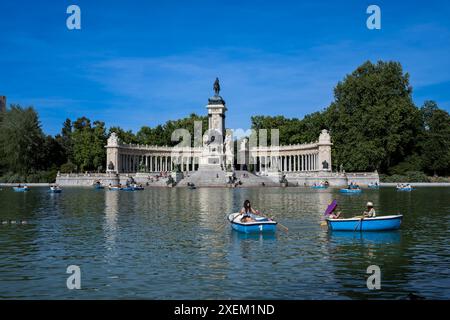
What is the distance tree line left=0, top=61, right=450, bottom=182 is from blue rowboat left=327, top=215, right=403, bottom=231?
210 ft

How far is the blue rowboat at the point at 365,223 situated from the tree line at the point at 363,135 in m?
64.1

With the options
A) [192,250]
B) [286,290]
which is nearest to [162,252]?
[192,250]

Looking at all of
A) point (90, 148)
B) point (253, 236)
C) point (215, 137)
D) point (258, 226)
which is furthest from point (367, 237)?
point (90, 148)

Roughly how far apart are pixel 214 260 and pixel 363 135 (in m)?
76.1

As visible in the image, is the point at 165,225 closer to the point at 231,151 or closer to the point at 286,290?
the point at 286,290

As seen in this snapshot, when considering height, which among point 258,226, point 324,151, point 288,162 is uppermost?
point 324,151

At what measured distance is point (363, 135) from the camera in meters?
89.3

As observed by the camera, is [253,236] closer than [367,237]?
No

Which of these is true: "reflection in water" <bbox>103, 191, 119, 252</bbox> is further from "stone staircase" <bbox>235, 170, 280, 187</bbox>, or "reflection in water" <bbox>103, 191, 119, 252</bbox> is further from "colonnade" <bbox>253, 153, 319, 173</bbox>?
"colonnade" <bbox>253, 153, 319, 173</bbox>

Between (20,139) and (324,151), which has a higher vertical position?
(20,139)

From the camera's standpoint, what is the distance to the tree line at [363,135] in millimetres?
87562

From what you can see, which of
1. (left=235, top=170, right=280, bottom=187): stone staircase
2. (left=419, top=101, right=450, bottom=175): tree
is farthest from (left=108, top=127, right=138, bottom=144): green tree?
(left=419, top=101, right=450, bottom=175): tree
